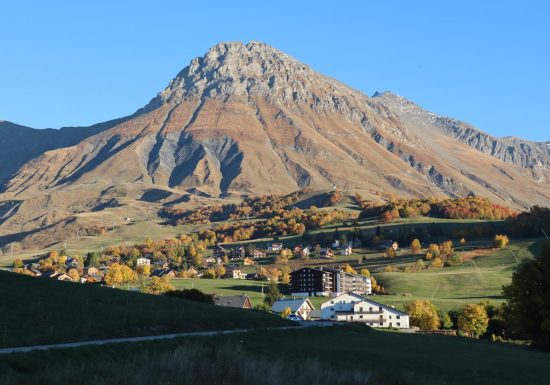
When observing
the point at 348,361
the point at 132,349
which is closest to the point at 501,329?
the point at 348,361

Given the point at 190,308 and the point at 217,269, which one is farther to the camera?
the point at 217,269

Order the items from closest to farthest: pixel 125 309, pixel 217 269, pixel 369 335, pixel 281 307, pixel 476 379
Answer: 1. pixel 476 379
2. pixel 125 309
3. pixel 369 335
4. pixel 281 307
5. pixel 217 269

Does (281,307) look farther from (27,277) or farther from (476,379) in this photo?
(476,379)

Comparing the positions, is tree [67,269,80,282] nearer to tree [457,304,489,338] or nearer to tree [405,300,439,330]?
tree [405,300,439,330]

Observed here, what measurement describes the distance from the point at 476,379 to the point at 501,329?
66.8 meters

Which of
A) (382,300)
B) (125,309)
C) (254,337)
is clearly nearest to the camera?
(254,337)

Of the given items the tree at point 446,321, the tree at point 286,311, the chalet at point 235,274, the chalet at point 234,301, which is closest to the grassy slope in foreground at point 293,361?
the tree at point 446,321

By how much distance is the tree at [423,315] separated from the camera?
343ft

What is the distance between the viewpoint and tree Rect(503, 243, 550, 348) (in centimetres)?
6475

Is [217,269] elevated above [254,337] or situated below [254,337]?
above

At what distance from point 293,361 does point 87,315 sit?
66.2ft

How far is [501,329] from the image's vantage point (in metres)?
102

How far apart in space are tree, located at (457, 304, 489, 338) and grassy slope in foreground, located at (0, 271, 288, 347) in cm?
4104

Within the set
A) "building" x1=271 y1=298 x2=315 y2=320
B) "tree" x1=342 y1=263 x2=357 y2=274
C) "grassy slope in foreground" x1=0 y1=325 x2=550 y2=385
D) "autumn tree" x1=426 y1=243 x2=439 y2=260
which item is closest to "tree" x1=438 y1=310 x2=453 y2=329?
"building" x1=271 y1=298 x2=315 y2=320
